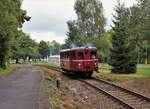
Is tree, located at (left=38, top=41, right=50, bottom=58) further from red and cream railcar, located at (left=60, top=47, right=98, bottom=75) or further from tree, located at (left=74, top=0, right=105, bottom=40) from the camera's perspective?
red and cream railcar, located at (left=60, top=47, right=98, bottom=75)

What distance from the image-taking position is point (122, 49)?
141 ft

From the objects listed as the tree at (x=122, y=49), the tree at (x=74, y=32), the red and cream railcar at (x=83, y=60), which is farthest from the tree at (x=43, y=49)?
the red and cream railcar at (x=83, y=60)

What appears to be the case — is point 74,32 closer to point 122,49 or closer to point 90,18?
point 90,18

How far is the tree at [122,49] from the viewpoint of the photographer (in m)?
42.8

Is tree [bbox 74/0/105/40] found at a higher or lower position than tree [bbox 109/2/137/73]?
higher

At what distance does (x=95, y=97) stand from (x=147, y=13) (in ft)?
33.6

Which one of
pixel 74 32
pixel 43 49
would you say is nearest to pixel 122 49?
pixel 74 32

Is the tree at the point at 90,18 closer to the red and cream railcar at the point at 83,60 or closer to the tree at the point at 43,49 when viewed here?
the red and cream railcar at the point at 83,60

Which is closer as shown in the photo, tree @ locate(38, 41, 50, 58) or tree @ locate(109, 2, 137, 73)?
tree @ locate(109, 2, 137, 73)

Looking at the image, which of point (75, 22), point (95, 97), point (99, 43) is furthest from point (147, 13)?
point (75, 22)

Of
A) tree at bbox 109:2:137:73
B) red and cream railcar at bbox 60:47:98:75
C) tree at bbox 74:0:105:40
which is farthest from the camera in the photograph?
tree at bbox 74:0:105:40

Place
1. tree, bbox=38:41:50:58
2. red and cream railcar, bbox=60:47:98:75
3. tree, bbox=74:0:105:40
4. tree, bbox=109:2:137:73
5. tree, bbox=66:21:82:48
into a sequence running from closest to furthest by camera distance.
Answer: red and cream railcar, bbox=60:47:98:75
tree, bbox=109:2:137:73
tree, bbox=74:0:105:40
tree, bbox=66:21:82:48
tree, bbox=38:41:50:58

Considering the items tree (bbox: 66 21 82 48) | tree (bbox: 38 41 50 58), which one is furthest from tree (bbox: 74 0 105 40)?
tree (bbox: 38 41 50 58)

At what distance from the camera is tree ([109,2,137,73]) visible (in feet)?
140
